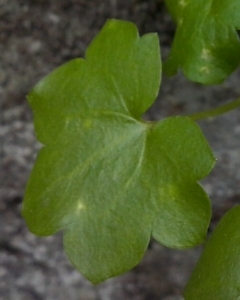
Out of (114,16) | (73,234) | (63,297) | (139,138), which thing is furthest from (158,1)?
(63,297)

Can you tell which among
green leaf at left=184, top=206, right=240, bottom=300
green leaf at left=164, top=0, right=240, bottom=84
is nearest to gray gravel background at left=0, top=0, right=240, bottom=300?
green leaf at left=164, top=0, right=240, bottom=84

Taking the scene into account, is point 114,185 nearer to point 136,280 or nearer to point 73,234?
point 73,234

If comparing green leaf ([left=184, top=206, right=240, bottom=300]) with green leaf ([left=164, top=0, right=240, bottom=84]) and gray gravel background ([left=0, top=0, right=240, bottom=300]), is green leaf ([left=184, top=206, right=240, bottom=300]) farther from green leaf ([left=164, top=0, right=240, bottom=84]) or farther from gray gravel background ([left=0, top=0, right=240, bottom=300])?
gray gravel background ([left=0, top=0, right=240, bottom=300])

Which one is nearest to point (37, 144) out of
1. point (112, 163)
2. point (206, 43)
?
point (112, 163)

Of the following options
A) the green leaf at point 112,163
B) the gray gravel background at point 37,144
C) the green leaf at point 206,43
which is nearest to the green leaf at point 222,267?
the green leaf at point 112,163

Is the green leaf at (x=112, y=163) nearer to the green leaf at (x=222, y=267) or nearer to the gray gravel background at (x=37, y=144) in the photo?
the green leaf at (x=222, y=267)

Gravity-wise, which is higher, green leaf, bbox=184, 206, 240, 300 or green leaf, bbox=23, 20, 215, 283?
green leaf, bbox=23, 20, 215, 283
